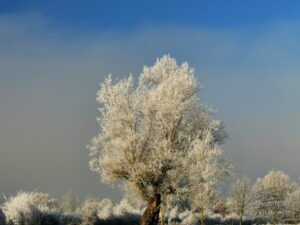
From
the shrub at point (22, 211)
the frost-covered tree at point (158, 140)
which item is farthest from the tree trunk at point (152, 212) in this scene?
the shrub at point (22, 211)

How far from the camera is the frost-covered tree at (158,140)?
29188 mm

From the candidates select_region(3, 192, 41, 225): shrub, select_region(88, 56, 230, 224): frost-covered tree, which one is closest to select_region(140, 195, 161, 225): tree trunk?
select_region(88, 56, 230, 224): frost-covered tree

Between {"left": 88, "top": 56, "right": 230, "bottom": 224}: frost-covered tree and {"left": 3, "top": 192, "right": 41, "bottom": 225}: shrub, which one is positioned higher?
{"left": 88, "top": 56, "right": 230, "bottom": 224}: frost-covered tree

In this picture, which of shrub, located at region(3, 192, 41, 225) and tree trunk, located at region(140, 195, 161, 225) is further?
tree trunk, located at region(140, 195, 161, 225)

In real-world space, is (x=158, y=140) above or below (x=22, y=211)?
above

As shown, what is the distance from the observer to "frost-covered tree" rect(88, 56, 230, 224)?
95.8ft

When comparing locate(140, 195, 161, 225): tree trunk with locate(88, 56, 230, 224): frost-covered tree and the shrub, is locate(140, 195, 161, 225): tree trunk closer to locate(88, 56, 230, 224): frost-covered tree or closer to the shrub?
locate(88, 56, 230, 224): frost-covered tree

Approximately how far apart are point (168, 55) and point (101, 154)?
9696 millimetres

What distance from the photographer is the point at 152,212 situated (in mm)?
30094

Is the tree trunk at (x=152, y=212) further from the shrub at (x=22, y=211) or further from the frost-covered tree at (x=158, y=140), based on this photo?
the shrub at (x=22, y=211)

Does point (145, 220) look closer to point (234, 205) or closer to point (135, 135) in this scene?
point (135, 135)

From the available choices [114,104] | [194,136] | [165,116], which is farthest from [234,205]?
[114,104]

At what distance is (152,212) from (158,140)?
17.0 feet

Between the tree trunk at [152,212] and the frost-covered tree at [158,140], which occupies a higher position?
the frost-covered tree at [158,140]
